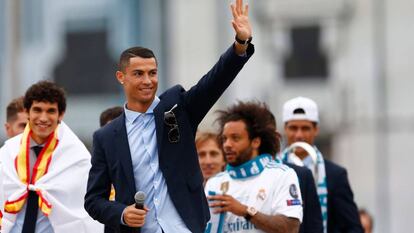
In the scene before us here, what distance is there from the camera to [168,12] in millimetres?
36719

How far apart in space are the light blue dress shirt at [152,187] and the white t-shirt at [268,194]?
1.47 metres

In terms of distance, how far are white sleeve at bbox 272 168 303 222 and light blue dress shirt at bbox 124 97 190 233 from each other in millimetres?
1501

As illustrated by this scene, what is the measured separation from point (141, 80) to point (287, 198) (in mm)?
1798

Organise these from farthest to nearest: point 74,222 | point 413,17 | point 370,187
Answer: point 413,17, point 370,187, point 74,222

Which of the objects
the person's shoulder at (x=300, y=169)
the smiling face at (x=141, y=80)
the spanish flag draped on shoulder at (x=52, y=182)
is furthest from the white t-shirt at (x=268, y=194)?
the smiling face at (x=141, y=80)

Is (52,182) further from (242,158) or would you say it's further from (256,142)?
(256,142)

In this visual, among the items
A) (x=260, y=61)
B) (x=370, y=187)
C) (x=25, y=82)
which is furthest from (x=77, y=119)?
(x=370, y=187)

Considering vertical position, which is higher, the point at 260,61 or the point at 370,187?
the point at 260,61

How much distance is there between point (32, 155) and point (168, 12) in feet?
85.6

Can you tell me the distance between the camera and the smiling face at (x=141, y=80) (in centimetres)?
923

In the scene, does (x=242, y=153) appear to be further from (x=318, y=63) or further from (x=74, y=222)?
(x=318, y=63)

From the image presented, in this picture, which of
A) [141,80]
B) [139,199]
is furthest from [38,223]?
[139,199]

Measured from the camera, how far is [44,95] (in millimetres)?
10727

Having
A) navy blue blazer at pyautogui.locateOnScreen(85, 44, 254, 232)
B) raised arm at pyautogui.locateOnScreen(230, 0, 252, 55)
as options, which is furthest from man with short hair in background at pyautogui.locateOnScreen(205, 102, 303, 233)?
raised arm at pyautogui.locateOnScreen(230, 0, 252, 55)
